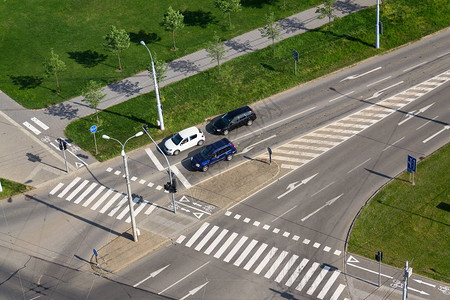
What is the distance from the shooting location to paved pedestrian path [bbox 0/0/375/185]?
257 feet

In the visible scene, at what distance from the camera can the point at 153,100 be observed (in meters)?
82.6

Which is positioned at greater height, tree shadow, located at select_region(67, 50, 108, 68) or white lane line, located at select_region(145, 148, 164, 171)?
tree shadow, located at select_region(67, 50, 108, 68)

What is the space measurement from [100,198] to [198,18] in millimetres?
41100

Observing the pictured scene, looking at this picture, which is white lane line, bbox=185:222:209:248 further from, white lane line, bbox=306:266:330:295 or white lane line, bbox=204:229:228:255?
white lane line, bbox=306:266:330:295

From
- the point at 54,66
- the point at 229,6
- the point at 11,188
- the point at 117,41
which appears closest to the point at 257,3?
the point at 229,6

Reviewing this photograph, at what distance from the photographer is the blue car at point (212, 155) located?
2785 inches

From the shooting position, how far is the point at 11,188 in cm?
7000

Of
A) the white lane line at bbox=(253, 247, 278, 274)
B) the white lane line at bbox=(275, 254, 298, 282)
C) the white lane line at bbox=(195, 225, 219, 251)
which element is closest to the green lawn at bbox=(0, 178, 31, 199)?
the white lane line at bbox=(195, 225, 219, 251)

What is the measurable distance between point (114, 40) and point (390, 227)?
152 feet

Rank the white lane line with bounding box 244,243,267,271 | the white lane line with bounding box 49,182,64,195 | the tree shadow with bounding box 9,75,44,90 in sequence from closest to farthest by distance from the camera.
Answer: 1. the white lane line with bounding box 244,243,267,271
2. the white lane line with bounding box 49,182,64,195
3. the tree shadow with bounding box 9,75,44,90

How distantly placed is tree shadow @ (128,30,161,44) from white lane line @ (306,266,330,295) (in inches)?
1952

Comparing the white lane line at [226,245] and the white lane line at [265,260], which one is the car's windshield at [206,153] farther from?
the white lane line at [265,260]

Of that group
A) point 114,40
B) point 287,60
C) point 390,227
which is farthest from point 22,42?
point 390,227

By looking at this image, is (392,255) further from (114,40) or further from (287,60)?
(114,40)
